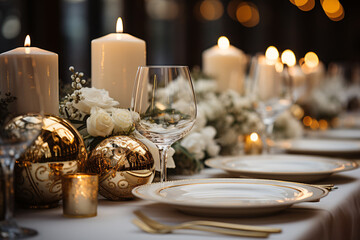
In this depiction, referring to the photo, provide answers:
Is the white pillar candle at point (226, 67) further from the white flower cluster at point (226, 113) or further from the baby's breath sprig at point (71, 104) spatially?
the baby's breath sprig at point (71, 104)

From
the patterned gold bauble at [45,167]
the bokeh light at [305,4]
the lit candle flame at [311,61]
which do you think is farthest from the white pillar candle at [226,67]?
the bokeh light at [305,4]

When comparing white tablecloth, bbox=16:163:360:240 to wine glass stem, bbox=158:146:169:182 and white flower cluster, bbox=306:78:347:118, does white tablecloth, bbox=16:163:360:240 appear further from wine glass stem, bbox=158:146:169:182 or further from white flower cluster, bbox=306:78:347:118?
white flower cluster, bbox=306:78:347:118

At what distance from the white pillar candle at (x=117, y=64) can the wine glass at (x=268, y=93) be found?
653 mm

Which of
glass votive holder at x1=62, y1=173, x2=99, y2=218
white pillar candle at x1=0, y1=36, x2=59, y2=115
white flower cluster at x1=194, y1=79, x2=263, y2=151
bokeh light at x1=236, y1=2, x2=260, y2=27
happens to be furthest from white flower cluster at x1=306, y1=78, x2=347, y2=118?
bokeh light at x1=236, y1=2, x2=260, y2=27

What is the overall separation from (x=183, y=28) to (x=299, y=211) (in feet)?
20.5

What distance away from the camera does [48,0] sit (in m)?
3.76

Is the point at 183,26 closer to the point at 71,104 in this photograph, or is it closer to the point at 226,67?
the point at 226,67

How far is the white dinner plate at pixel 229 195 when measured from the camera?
2.77 ft

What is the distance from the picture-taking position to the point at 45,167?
0.96m

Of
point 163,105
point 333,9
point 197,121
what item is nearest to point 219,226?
point 163,105

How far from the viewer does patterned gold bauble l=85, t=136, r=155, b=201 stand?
1039mm

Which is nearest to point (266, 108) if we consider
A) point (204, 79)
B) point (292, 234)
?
point (204, 79)

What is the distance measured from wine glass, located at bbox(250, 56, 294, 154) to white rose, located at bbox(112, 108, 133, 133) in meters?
0.78

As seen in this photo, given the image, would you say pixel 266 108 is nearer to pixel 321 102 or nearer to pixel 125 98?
pixel 125 98
